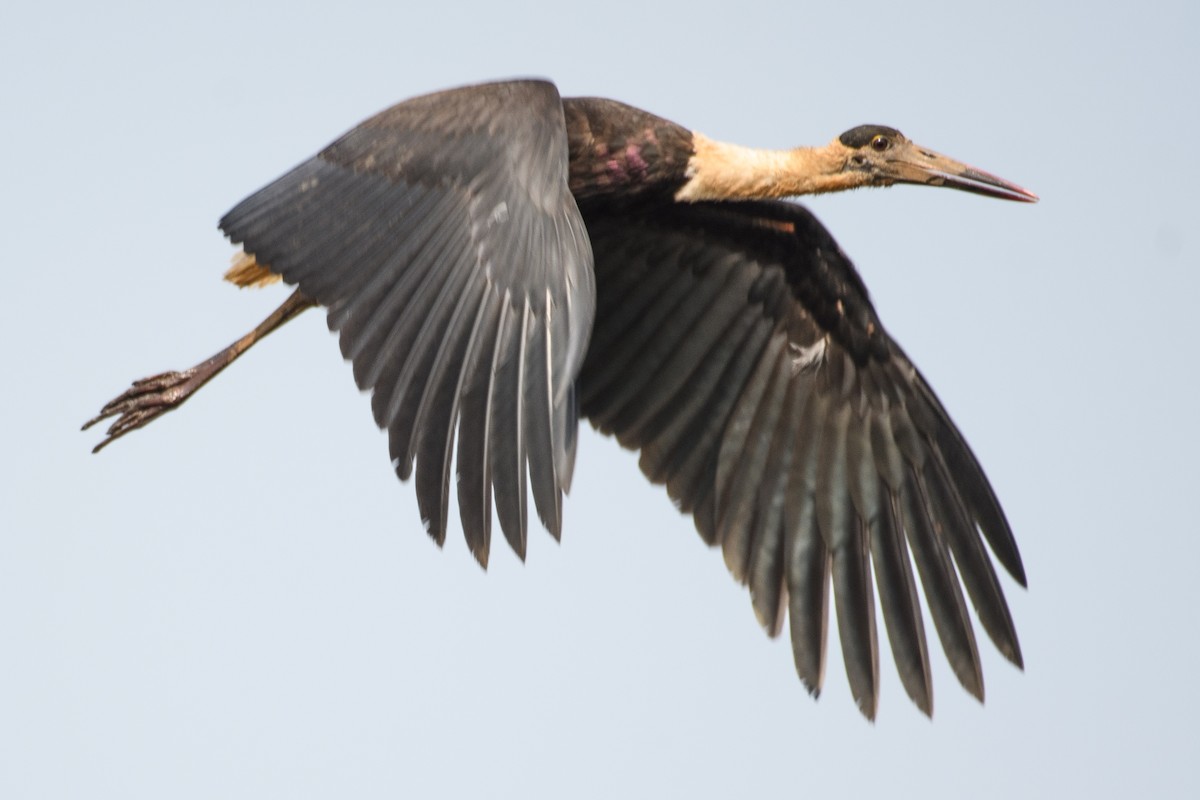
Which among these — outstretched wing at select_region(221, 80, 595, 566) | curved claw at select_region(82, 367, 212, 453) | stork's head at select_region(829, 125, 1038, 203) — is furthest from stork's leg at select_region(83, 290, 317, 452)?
stork's head at select_region(829, 125, 1038, 203)

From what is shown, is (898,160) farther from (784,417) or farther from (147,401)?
(147,401)

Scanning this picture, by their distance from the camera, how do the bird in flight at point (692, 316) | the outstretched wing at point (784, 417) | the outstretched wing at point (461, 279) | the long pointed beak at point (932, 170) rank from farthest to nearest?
the long pointed beak at point (932, 170), the outstretched wing at point (784, 417), the bird in flight at point (692, 316), the outstretched wing at point (461, 279)

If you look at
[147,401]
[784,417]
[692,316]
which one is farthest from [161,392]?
[784,417]

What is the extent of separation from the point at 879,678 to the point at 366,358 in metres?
2.81

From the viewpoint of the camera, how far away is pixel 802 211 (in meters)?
9.12

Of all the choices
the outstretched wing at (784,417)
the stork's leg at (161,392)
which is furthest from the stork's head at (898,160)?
the stork's leg at (161,392)

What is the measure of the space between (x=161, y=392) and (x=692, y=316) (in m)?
2.36

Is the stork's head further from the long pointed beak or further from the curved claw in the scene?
the curved claw

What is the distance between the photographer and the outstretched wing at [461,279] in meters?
6.76

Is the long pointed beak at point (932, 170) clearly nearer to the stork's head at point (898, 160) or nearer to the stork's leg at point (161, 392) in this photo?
the stork's head at point (898, 160)

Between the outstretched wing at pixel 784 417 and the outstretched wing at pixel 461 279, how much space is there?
1.36 metres

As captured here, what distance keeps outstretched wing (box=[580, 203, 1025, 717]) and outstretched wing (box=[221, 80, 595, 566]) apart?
4.46ft

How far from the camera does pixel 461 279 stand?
7.08m

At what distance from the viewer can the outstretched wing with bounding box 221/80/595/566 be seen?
22.2ft
